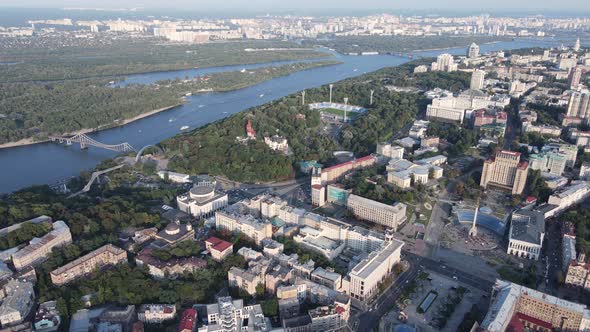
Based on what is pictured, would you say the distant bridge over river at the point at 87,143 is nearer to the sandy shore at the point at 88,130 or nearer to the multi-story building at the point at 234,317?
the sandy shore at the point at 88,130

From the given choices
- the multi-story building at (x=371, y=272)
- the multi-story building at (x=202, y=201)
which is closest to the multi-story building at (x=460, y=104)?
the multi-story building at (x=202, y=201)

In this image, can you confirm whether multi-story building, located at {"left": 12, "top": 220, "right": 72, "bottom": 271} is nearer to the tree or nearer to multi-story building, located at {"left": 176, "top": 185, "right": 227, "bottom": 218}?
multi-story building, located at {"left": 176, "top": 185, "right": 227, "bottom": 218}

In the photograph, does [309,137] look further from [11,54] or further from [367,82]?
[11,54]

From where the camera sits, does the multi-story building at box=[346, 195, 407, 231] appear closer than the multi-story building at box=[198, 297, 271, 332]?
No

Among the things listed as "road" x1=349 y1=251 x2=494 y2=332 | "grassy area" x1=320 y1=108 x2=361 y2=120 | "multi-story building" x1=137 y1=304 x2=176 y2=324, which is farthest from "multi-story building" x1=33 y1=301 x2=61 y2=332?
"grassy area" x1=320 y1=108 x2=361 y2=120

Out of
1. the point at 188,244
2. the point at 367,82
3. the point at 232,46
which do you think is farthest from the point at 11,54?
the point at 188,244
